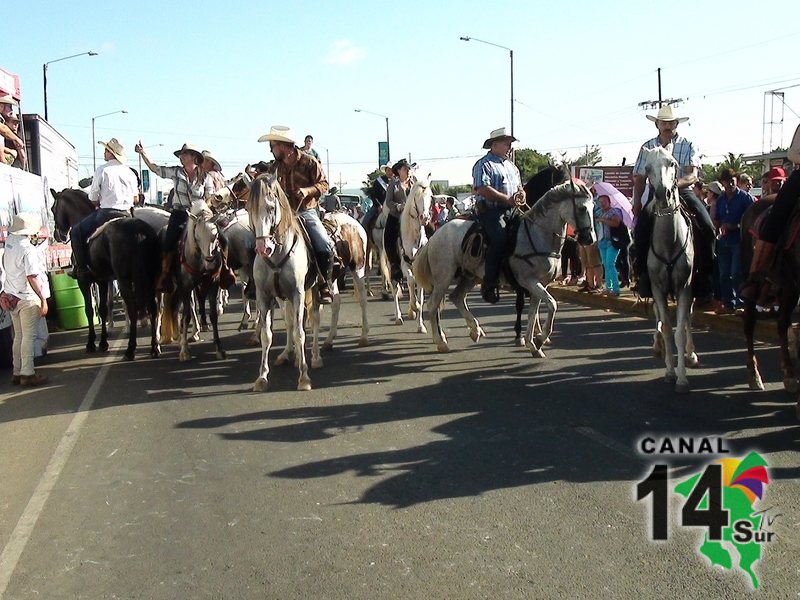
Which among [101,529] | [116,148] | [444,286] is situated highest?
[116,148]

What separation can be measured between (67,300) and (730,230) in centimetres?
1144

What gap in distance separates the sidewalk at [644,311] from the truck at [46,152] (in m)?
11.4

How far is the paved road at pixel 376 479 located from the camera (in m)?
4.66

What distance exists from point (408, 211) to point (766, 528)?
9.52 m

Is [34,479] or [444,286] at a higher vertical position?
[444,286]

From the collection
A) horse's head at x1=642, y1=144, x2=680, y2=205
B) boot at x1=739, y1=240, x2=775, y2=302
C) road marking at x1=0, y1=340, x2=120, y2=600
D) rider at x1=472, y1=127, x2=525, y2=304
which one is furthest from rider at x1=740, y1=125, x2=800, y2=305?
road marking at x1=0, y1=340, x2=120, y2=600

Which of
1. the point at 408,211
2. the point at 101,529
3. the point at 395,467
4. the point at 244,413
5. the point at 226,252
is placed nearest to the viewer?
the point at 101,529

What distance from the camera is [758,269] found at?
26.5 feet

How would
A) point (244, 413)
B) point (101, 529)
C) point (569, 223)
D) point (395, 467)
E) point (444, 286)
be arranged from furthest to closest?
point (444, 286) → point (569, 223) → point (244, 413) → point (395, 467) → point (101, 529)

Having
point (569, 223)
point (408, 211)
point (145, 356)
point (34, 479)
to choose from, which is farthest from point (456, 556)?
point (408, 211)

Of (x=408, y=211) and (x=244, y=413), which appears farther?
(x=408, y=211)

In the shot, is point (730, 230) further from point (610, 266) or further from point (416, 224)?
point (416, 224)

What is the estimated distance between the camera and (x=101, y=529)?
5.55 m

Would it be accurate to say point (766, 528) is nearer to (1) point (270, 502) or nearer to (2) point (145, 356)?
(1) point (270, 502)
